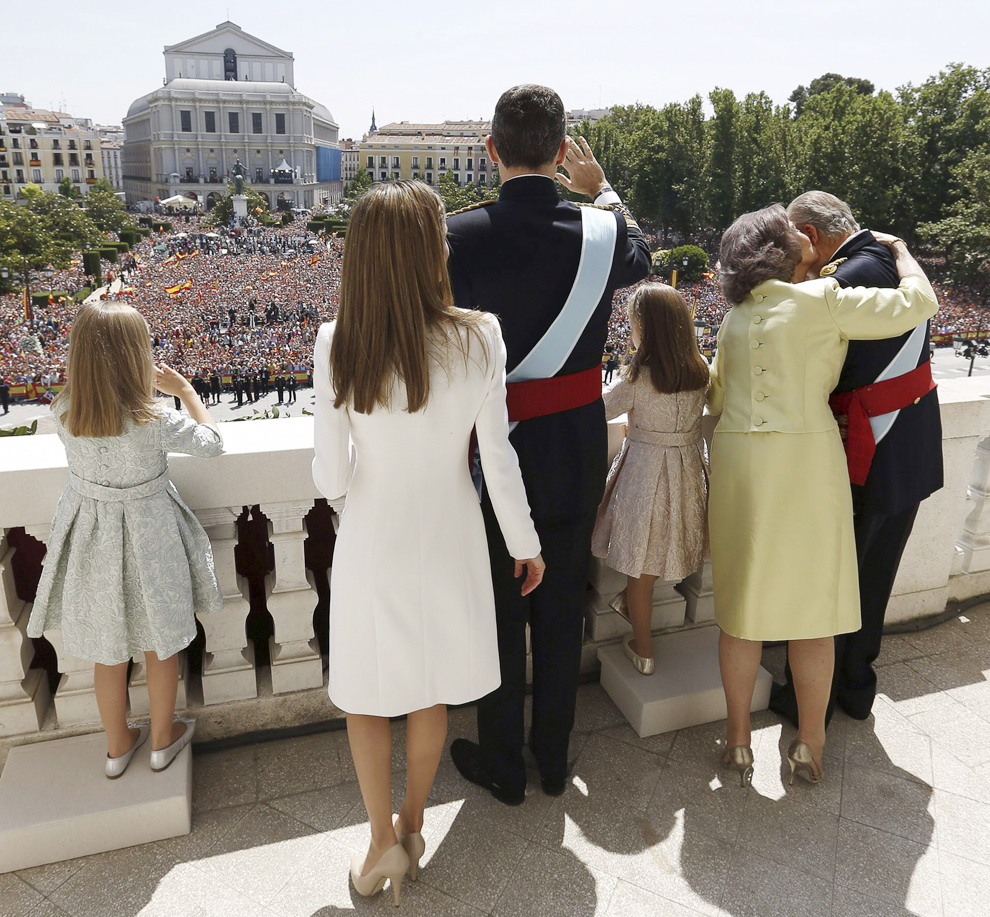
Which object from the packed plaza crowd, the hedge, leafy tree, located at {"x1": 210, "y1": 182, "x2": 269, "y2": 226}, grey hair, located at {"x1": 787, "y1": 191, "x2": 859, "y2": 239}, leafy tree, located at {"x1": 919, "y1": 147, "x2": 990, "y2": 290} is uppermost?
leafy tree, located at {"x1": 210, "y1": 182, "x2": 269, "y2": 226}

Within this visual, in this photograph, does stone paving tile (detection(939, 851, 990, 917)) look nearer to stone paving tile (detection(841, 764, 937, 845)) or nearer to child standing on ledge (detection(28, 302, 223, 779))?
stone paving tile (detection(841, 764, 937, 845))

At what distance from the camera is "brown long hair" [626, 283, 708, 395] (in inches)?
73.8

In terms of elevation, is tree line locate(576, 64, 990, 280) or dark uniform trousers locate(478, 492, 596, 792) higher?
tree line locate(576, 64, 990, 280)

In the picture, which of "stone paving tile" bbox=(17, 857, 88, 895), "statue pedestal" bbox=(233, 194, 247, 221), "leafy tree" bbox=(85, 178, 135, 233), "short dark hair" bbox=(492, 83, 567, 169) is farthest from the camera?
"statue pedestal" bbox=(233, 194, 247, 221)

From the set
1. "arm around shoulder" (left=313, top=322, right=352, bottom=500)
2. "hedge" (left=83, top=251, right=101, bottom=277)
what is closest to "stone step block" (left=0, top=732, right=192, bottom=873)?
"arm around shoulder" (left=313, top=322, right=352, bottom=500)

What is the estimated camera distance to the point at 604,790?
192 cm

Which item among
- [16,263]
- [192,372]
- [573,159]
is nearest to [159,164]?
[16,263]

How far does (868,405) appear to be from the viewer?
6.29 ft

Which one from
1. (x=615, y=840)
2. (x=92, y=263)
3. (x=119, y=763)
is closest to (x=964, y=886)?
(x=615, y=840)

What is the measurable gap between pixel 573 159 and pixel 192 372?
23439 mm

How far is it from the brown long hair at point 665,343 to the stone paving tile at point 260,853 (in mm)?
1280

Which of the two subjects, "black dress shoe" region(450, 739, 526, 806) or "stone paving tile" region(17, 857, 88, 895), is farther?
"black dress shoe" region(450, 739, 526, 806)

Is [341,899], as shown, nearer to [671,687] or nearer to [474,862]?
[474,862]

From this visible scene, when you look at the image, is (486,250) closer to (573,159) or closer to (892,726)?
(573,159)
